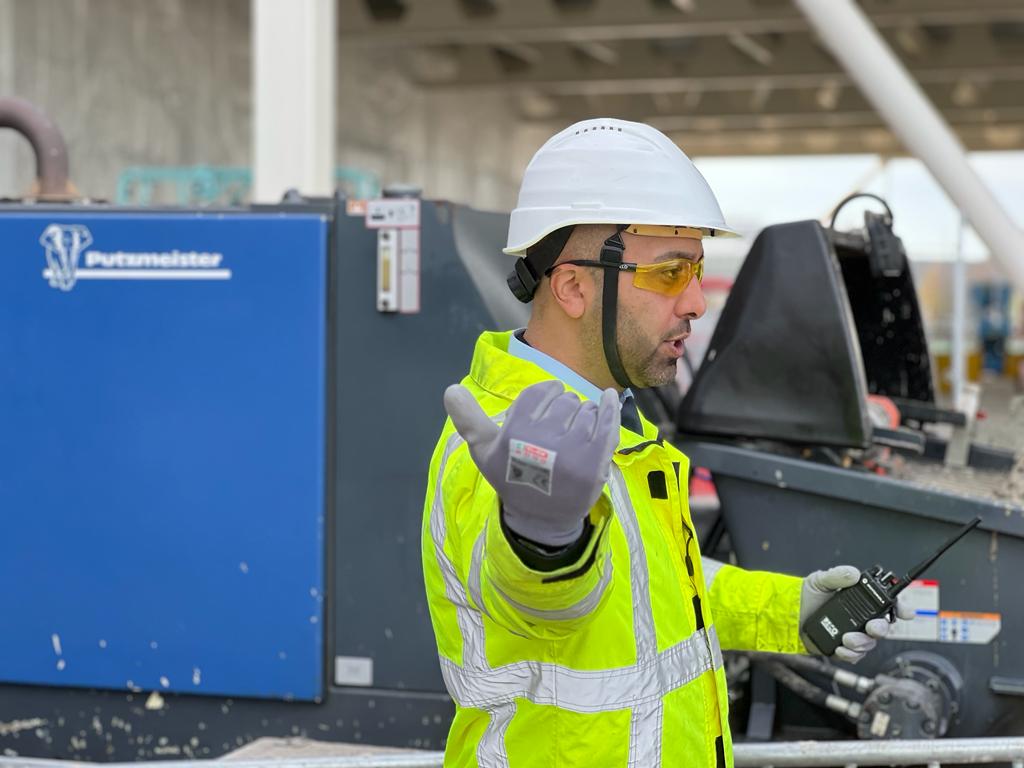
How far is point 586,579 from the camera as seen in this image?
4.30 feet

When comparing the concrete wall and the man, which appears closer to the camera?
the man

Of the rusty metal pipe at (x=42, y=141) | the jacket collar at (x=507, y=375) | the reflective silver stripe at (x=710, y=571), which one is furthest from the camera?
the rusty metal pipe at (x=42, y=141)

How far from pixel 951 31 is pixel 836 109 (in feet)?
16.3

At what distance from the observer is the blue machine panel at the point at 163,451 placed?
317 centimetres

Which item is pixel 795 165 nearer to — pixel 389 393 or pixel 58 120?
pixel 58 120

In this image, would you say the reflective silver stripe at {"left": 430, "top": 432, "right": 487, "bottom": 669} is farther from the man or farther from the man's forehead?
the man's forehead

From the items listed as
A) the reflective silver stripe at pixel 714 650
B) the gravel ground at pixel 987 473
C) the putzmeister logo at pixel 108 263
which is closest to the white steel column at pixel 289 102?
the putzmeister logo at pixel 108 263

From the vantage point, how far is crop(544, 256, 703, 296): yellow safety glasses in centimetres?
174

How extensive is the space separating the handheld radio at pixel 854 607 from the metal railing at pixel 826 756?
0.56 m


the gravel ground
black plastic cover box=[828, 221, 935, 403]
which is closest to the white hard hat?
the gravel ground

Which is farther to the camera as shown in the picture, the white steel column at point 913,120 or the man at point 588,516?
the white steel column at point 913,120

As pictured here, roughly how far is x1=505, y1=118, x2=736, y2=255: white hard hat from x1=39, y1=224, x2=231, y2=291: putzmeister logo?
1571mm

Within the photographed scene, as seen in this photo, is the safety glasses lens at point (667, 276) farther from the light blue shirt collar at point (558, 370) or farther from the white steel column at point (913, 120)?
the white steel column at point (913, 120)

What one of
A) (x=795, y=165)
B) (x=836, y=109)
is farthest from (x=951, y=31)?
(x=795, y=165)
